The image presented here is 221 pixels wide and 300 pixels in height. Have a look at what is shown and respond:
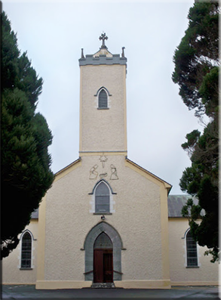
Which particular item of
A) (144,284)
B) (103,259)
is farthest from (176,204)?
(103,259)

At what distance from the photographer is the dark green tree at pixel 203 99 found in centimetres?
1322

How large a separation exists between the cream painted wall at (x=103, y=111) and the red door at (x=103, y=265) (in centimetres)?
613

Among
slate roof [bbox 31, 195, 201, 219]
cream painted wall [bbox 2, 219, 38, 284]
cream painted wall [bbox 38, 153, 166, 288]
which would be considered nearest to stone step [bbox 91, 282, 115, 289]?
cream painted wall [bbox 38, 153, 166, 288]

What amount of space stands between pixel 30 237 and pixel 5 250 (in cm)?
1162

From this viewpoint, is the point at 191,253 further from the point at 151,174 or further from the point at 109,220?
the point at 109,220

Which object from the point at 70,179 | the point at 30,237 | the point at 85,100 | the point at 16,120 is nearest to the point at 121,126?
the point at 85,100

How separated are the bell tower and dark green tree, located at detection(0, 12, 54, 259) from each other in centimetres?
923

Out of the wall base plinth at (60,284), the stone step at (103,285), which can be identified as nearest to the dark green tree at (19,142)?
the wall base plinth at (60,284)

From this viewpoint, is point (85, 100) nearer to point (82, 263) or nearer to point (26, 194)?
point (82, 263)

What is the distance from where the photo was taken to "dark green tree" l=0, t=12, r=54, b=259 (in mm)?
11109

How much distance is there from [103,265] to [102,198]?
3732mm

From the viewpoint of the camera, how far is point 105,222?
67.4 ft

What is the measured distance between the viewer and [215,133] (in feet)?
42.6

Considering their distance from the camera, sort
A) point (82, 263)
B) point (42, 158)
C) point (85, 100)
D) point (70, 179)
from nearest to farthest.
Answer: point (42, 158) < point (82, 263) < point (70, 179) < point (85, 100)
